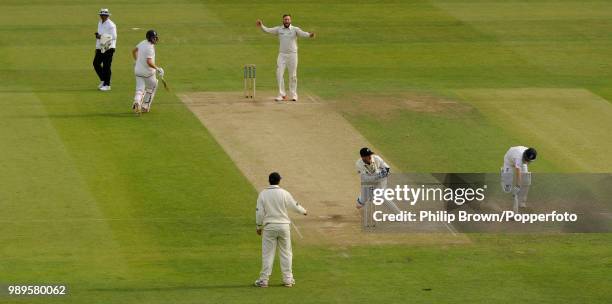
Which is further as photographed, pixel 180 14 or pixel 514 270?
pixel 180 14

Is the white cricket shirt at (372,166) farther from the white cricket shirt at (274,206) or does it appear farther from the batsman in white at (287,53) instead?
the batsman in white at (287,53)

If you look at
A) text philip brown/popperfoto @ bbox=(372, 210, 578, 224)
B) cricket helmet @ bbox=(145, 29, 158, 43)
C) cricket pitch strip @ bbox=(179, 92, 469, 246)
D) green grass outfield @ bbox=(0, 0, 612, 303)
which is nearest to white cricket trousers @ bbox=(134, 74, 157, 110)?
green grass outfield @ bbox=(0, 0, 612, 303)

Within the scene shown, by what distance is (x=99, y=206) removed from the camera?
975 inches

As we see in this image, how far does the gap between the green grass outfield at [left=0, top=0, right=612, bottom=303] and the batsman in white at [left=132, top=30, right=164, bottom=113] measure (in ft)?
1.50

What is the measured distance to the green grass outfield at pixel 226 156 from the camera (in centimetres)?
2130

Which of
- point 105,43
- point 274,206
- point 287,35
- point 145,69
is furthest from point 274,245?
point 105,43

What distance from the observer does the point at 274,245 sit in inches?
813

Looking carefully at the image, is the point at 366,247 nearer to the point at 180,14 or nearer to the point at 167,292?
the point at 167,292

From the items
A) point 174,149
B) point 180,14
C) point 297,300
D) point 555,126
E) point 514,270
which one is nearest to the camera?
point 297,300

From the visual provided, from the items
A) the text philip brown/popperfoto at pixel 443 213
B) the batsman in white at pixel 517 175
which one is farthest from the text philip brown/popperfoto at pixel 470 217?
the batsman in white at pixel 517 175

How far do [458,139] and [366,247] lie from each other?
745cm

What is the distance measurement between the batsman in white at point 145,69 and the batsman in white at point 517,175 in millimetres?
9282

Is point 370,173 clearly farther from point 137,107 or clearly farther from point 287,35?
point 287,35

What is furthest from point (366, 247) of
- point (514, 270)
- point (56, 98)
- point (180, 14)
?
point (180, 14)
